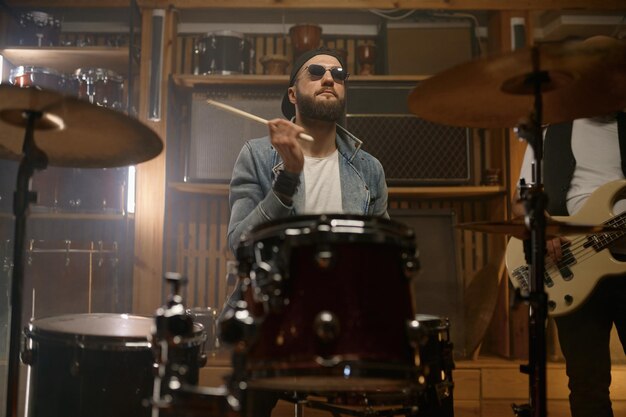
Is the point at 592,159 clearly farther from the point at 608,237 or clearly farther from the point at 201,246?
the point at 201,246

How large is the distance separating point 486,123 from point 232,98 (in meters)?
1.99

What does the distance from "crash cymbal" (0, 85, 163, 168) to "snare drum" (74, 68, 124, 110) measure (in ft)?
4.90

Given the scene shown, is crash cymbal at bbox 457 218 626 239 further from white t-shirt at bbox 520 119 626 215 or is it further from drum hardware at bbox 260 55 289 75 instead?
drum hardware at bbox 260 55 289 75

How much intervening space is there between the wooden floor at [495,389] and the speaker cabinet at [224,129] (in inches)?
43.3

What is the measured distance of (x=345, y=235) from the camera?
1.51 metres

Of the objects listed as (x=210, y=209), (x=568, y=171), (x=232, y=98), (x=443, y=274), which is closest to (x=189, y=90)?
(x=232, y=98)

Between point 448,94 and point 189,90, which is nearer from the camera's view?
point 448,94

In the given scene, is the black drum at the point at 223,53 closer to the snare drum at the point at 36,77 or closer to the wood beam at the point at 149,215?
the wood beam at the point at 149,215

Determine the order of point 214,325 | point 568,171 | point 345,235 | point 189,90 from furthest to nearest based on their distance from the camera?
point 189,90 < point 214,325 < point 568,171 < point 345,235

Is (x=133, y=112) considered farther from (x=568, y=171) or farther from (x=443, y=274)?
(x=568, y=171)

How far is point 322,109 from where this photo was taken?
8.55ft

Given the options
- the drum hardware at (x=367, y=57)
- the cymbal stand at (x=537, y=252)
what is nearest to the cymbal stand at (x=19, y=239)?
the cymbal stand at (x=537, y=252)

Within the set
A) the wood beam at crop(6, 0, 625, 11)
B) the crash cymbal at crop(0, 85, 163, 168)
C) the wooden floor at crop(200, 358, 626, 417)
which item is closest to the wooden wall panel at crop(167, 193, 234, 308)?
the wooden floor at crop(200, 358, 626, 417)

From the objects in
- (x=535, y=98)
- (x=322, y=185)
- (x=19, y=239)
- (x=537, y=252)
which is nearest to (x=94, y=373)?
(x=19, y=239)
